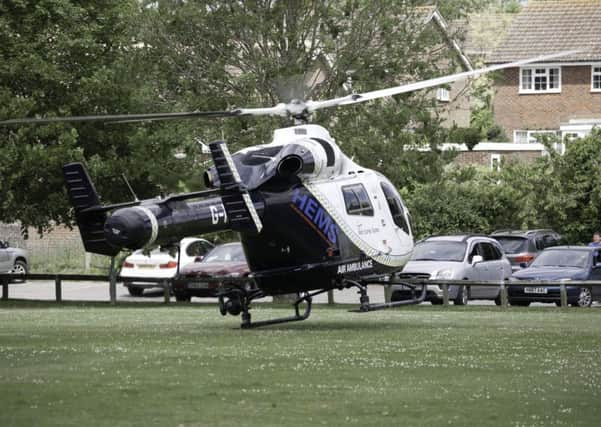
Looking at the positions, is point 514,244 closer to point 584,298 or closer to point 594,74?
point 584,298

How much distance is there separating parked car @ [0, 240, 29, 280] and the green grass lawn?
890 inches

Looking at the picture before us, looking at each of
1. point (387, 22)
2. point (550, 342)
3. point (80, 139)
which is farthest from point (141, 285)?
point (550, 342)

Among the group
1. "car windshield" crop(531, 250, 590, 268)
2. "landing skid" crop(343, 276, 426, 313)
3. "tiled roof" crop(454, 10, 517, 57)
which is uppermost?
"tiled roof" crop(454, 10, 517, 57)

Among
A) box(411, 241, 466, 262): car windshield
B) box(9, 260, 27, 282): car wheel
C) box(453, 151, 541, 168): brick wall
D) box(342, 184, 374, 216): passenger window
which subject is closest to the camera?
box(342, 184, 374, 216): passenger window

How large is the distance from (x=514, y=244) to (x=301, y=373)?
28.7 meters

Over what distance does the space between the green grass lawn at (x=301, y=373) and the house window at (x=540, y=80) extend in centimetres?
4455

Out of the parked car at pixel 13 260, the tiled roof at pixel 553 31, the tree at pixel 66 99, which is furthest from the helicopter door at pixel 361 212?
the tiled roof at pixel 553 31

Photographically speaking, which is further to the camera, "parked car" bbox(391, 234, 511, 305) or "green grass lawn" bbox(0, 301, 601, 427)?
"parked car" bbox(391, 234, 511, 305)

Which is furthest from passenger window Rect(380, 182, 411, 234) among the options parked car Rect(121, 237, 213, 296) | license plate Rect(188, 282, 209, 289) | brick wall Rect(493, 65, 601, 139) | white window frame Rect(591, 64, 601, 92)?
white window frame Rect(591, 64, 601, 92)

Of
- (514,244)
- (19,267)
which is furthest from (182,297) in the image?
(19,267)

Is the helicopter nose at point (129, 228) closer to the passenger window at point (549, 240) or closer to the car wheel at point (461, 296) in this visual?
the car wheel at point (461, 296)

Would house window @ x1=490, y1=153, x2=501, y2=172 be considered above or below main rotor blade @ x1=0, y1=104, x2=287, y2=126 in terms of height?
above

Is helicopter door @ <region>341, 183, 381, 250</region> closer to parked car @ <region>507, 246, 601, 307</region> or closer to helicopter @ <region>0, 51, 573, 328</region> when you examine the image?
helicopter @ <region>0, 51, 573, 328</region>

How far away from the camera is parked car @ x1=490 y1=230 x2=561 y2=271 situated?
43.8 m
